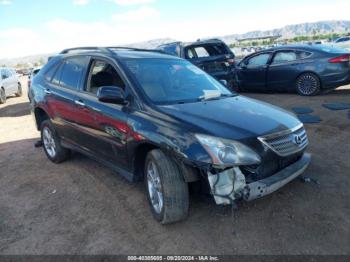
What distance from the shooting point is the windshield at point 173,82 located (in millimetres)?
4318

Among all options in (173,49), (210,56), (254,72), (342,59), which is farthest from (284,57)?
(173,49)

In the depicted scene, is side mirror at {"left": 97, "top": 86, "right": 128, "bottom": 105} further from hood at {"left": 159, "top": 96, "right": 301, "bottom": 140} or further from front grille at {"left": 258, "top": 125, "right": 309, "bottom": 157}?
front grille at {"left": 258, "top": 125, "right": 309, "bottom": 157}

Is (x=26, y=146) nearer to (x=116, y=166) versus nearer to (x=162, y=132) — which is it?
(x=116, y=166)

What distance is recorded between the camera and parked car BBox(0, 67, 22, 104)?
54.3 ft

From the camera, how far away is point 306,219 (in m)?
3.76

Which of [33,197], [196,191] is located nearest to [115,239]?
[196,191]

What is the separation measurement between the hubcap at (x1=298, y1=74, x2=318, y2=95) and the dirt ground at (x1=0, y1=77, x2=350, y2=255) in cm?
477

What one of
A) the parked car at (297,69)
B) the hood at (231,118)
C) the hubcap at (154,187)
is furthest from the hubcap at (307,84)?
the hubcap at (154,187)

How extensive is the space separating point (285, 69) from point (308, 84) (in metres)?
0.82

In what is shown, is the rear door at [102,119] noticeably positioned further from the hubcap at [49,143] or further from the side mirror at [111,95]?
the hubcap at [49,143]

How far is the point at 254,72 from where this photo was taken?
11.6m

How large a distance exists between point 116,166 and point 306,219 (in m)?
2.26

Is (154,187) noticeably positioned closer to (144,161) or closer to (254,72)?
(144,161)

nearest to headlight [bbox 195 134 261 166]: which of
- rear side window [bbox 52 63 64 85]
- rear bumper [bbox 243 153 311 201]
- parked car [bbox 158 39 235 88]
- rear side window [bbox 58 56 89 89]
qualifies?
rear bumper [bbox 243 153 311 201]
